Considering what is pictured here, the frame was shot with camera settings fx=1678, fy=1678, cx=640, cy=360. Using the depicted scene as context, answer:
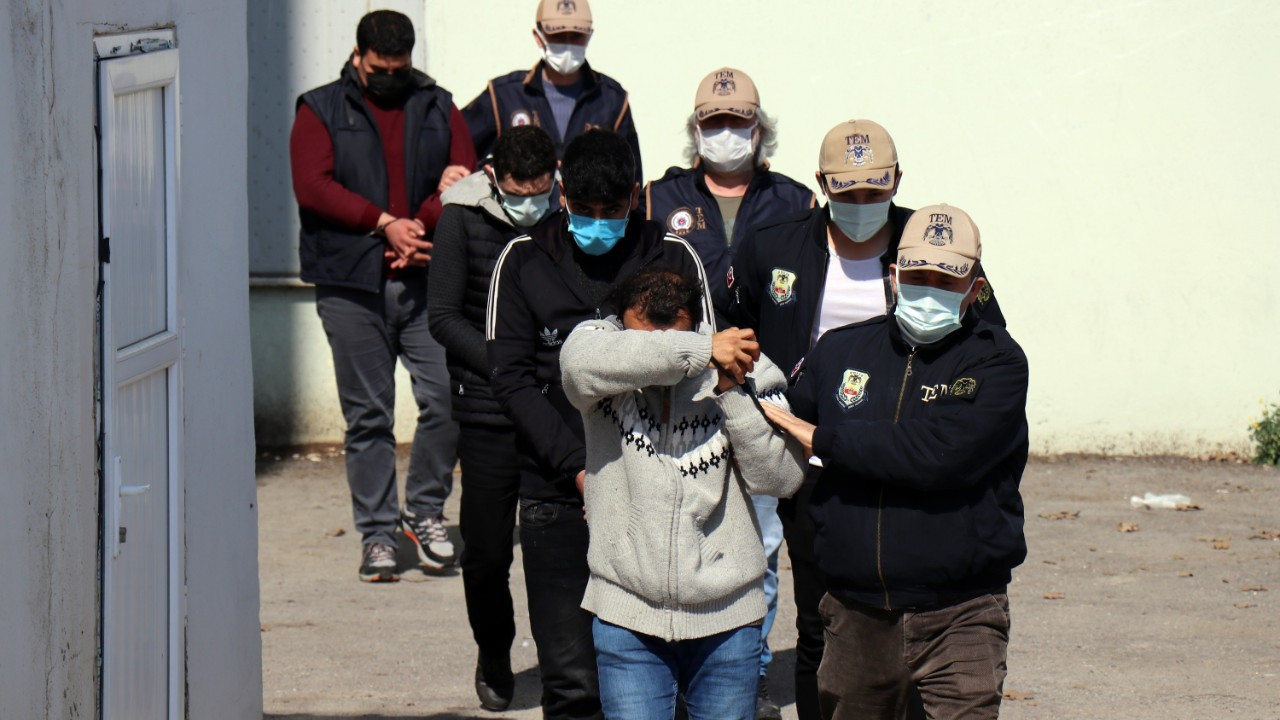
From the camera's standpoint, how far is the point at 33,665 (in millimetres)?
3061

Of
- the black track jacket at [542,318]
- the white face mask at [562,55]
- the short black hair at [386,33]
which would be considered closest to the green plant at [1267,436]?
the white face mask at [562,55]

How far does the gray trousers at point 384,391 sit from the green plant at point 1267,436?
4.89m

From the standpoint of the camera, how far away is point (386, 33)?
7246mm

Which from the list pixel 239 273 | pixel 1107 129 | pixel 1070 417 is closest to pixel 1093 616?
pixel 1070 417

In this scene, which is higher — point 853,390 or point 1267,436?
point 853,390

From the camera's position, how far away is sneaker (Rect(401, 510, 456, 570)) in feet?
25.3

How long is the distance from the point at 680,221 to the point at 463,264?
2.56ft

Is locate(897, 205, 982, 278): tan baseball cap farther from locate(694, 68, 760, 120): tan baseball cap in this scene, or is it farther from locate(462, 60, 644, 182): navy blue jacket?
locate(462, 60, 644, 182): navy blue jacket

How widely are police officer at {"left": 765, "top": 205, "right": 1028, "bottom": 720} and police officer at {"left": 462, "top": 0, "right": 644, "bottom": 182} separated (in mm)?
3294

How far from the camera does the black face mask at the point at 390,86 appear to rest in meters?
7.34

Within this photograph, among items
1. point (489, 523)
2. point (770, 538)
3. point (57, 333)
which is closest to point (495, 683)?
point (489, 523)

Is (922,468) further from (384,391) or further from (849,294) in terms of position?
(384,391)

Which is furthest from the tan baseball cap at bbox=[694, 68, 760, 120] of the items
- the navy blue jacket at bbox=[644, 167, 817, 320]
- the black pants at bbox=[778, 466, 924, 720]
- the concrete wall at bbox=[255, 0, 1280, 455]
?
the concrete wall at bbox=[255, 0, 1280, 455]

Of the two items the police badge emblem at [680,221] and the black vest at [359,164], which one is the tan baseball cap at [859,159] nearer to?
the police badge emblem at [680,221]
